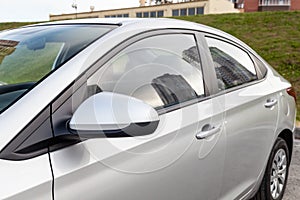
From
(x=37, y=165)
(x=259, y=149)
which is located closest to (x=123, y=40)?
(x=37, y=165)

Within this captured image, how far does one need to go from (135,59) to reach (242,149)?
0.98 meters

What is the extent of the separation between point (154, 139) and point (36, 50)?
839mm

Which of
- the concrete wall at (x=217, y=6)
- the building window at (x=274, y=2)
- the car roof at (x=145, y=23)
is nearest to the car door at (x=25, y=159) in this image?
the car roof at (x=145, y=23)

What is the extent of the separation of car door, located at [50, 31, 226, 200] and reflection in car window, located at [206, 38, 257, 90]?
19cm

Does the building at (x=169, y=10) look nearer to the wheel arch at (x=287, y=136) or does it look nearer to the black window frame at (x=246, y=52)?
the wheel arch at (x=287, y=136)

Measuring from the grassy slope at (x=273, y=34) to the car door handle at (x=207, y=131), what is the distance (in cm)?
566

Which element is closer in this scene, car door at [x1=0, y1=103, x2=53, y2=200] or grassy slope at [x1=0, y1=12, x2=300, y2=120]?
car door at [x1=0, y1=103, x2=53, y2=200]

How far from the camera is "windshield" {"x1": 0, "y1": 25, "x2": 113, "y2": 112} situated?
157 centimetres

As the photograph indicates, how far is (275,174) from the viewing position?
2.74 meters

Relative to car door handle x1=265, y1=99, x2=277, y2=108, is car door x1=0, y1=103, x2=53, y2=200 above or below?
above

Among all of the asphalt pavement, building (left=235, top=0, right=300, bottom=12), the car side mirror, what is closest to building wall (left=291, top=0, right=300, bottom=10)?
building (left=235, top=0, right=300, bottom=12)

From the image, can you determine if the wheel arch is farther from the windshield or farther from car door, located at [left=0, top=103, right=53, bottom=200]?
car door, located at [left=0, top=103, right=53, bottom=200]

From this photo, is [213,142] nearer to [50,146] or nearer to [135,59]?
[135,59]

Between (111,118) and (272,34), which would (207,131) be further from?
(272,34)
